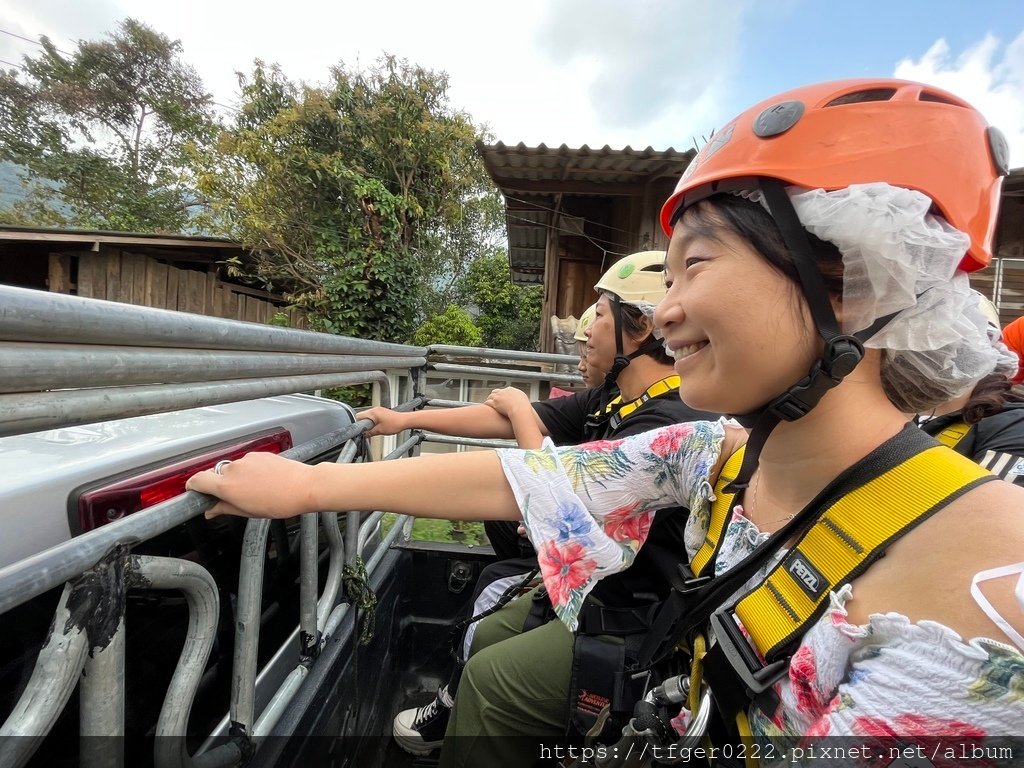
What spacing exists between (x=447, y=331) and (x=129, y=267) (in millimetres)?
7703

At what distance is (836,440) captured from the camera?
1023 millimetres

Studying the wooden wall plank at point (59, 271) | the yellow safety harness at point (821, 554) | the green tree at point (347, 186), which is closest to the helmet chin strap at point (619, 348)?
the yellow safety harness at point (821, 554)

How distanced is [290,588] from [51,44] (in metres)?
32.8

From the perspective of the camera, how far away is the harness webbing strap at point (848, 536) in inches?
32.7

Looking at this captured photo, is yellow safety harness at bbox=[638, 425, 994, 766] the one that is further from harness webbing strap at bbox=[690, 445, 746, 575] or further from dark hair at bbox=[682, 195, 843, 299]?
dark hair at bbox=[682, 195, 843, 299]

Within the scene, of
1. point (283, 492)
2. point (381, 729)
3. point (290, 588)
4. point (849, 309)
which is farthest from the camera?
point (381, 729)

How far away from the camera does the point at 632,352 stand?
7.95ft

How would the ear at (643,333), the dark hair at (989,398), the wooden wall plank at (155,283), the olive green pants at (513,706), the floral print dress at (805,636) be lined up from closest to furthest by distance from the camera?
the floral print dress at (805,636) < the olive green pants at (513,706) < the dark hair at (989,398) < the ear at (643,333) < the wooden wall plank at (155,283)

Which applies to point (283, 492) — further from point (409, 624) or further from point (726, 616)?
point (409, 624)

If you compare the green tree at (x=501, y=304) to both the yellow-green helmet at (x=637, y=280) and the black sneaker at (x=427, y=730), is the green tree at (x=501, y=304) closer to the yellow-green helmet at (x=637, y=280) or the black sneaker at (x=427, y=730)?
the yellow-green helmet at (x=637, y=280)

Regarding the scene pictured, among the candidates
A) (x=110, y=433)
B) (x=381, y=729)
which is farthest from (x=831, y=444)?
(x=381, y=729)

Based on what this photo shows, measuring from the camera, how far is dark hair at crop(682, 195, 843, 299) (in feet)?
3.12

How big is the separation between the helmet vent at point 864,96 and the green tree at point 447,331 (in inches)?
513

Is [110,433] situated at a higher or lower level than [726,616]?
higher
